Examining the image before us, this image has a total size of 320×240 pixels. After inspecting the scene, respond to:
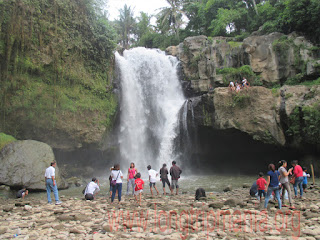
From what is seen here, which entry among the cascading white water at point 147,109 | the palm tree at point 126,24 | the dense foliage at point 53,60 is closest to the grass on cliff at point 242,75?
the cascading white water at point 147,109

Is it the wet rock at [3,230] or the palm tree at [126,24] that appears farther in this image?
the palm tree at [126,24]

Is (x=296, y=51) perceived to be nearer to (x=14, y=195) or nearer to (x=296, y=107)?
(x=296, y=107)

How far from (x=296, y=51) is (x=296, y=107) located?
8.37m

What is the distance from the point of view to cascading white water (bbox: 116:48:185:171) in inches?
836

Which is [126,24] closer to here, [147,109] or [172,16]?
[172,16]

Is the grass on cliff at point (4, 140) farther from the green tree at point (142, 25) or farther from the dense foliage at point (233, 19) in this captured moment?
the green tree at point (142, 25)

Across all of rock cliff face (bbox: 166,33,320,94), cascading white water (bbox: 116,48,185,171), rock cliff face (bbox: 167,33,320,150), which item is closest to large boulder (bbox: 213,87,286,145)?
rock cliff face (bbox: 167,33,320,150)

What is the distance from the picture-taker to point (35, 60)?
1731cm

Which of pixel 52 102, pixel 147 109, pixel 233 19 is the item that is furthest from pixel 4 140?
pixel 233 19

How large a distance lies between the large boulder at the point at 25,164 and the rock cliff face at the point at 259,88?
1150 centimetres

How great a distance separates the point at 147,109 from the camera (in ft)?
76.3

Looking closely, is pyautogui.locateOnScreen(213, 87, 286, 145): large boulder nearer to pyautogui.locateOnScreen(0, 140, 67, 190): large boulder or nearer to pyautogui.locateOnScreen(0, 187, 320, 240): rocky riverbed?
pyautogui.locateOnScreen(0, 187, 320, 240): rocky riverbed

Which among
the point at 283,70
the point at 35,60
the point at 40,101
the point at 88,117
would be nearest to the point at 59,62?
the point at 35,60

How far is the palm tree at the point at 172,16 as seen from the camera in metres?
37.4
